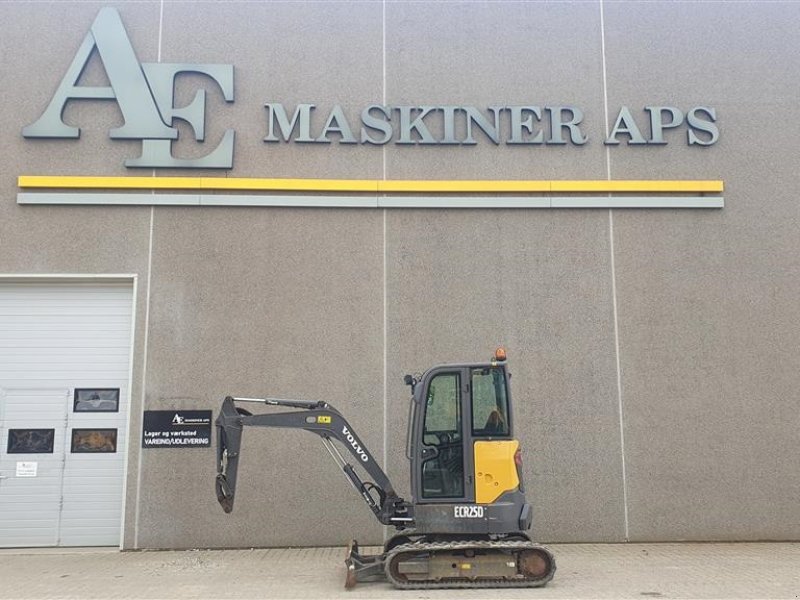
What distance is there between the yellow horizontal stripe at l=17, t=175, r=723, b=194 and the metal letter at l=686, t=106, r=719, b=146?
2.03 ft

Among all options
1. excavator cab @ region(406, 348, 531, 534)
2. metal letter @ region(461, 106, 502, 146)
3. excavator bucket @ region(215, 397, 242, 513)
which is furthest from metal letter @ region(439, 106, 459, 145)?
excavator bucket @ region(215, 397, 242, 513)

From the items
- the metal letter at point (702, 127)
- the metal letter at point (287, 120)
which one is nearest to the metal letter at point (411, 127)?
the metal letter at point (287, 120)

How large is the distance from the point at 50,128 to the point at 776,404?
36.3ft

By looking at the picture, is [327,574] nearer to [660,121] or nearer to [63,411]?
[63,411]

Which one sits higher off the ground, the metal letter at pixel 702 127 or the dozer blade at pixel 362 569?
the metal letter at pixel 702 127

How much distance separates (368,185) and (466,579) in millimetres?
5497

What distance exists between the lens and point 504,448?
7273 millimetres

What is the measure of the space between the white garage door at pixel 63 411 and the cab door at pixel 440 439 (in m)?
4.65

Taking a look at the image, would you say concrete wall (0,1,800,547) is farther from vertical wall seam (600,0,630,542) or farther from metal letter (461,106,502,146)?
metal letter (461,106,502,146)

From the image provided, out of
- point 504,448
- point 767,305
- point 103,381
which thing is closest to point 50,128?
point 103,381

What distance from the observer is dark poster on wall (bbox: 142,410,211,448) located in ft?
31.3

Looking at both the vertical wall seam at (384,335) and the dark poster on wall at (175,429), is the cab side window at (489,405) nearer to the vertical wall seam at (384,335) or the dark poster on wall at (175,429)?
the vertical wall seam at (384,335)

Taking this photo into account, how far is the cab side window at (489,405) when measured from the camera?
730 centimetres

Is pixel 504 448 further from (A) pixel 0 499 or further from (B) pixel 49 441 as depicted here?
(A) pixel 0 499
